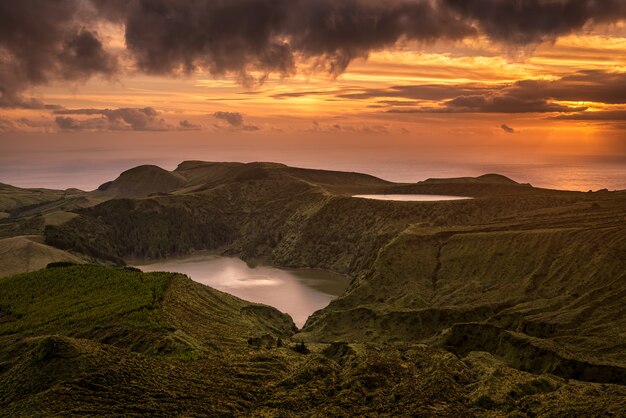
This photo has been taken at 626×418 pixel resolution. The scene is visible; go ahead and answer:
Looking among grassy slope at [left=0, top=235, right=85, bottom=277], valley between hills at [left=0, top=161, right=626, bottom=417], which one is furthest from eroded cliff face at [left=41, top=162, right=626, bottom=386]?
grassy slope at [left=0, top=235, right=85, bottom=277]

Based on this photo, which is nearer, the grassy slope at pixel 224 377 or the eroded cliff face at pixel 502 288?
the grassy slope at pixel 224 377

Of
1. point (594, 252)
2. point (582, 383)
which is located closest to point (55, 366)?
point (582, 383)

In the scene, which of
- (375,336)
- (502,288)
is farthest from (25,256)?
(502,288)

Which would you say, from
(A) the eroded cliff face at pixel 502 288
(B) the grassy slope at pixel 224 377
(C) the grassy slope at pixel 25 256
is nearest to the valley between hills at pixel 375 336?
(B) the grassy slope at pixel 224 377

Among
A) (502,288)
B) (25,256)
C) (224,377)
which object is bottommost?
(224,377)

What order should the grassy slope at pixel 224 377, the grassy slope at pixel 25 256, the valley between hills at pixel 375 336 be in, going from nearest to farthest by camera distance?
the grassy slope at pixel 224 377
the valley between hills at pixel 375 336
the grassy slope at pixel 25 256

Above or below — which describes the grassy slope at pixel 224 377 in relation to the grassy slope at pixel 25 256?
below

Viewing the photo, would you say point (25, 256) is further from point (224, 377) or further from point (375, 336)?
point (224, 377)

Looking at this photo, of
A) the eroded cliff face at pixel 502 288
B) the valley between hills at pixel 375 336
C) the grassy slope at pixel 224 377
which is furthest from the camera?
the eroded cliff face at pixel 502 288

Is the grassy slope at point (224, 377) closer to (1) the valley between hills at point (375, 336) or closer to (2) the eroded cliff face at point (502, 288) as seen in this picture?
(1) the valley between hills at point (375, 336)

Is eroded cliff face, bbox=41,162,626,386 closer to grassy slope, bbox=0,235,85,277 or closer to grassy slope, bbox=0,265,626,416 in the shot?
grassy slope, bbox=0,265,626,416

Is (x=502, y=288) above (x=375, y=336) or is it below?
above
